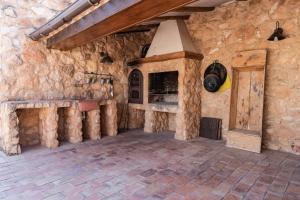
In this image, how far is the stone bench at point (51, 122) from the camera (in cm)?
328

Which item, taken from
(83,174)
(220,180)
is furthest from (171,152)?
(83,174)

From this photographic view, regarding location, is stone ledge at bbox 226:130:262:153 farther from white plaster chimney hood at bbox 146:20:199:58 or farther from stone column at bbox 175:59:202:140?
white plaster chimney hood at bbox 146:20:199:58

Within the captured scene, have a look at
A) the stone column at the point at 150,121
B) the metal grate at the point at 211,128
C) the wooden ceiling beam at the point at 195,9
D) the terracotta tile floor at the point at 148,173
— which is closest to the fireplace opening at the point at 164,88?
the stone column at the point at 150,121

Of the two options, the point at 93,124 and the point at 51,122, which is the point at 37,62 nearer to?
the point at 51,122

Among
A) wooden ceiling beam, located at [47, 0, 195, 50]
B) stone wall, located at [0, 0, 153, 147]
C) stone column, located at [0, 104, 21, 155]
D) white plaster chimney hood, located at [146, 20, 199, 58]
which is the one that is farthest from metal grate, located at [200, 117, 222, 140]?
stone column, located at [0, 104, 21, 155]

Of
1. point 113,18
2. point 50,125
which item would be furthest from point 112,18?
point 50,125

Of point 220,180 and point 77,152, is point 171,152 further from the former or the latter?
point 77,152

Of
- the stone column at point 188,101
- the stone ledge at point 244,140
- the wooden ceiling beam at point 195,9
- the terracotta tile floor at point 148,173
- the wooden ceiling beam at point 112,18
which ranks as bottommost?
the terracotta tile floor at point 148,173

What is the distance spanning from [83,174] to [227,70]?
11.7 feet

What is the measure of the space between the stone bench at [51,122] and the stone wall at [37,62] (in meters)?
0.39

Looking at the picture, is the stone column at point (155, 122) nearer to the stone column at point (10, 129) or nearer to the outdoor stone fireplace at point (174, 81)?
the outdoor stone fireplace at point (174, 81)

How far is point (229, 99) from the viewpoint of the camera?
422 centimetres

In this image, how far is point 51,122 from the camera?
12.1 feet

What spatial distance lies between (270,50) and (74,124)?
422 cm
